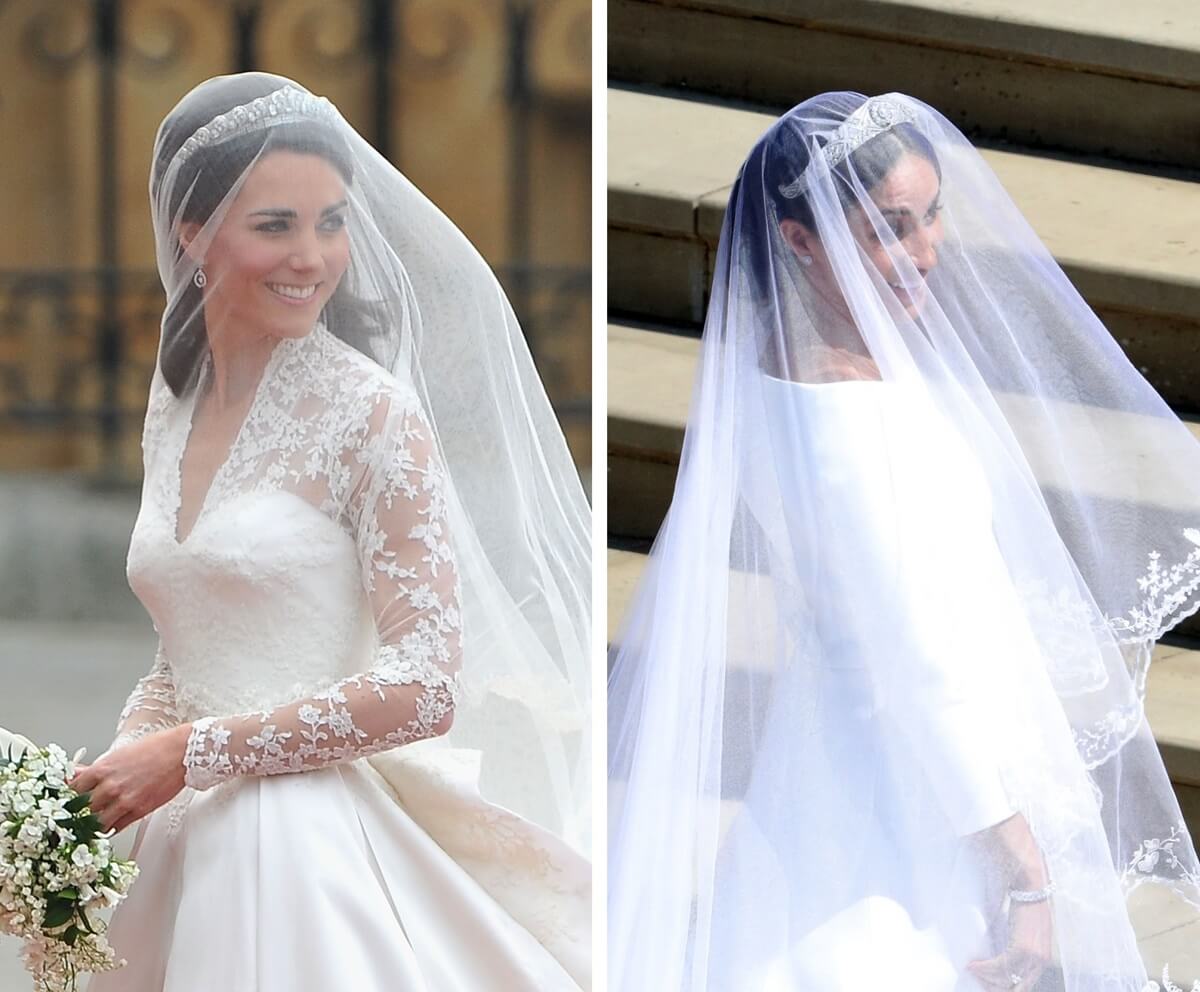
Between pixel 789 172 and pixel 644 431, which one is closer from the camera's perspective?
pixel 789 172

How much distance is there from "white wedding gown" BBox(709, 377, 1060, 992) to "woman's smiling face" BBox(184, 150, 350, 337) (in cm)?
54

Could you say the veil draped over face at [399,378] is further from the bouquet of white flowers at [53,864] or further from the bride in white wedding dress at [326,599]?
the bouquet of white flowers at [53,864]

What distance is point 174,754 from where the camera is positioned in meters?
1.98

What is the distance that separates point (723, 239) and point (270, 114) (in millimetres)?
555

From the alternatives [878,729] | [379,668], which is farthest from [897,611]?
[379,668]

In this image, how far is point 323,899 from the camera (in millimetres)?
1954

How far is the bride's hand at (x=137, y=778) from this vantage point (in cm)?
197

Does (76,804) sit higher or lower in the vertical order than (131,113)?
lower

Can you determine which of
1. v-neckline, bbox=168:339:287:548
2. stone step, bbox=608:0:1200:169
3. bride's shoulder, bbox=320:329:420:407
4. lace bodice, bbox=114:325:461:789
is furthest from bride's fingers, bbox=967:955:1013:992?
stone step, bbox=608:0:1200:169

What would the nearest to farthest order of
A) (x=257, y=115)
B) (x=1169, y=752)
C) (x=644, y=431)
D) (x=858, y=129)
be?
1. (x=257, y=115)
2. (x=858, y=129)
3. (x=1169, y=752)
4. (x=644, y=431)

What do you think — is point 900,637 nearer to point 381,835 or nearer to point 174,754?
point 381,835

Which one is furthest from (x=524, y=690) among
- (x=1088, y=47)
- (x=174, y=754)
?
(x=1088, y=47)

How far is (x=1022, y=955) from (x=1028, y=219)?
→ 4.02 ft

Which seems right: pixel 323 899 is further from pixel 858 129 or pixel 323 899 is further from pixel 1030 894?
pixel 858 129
